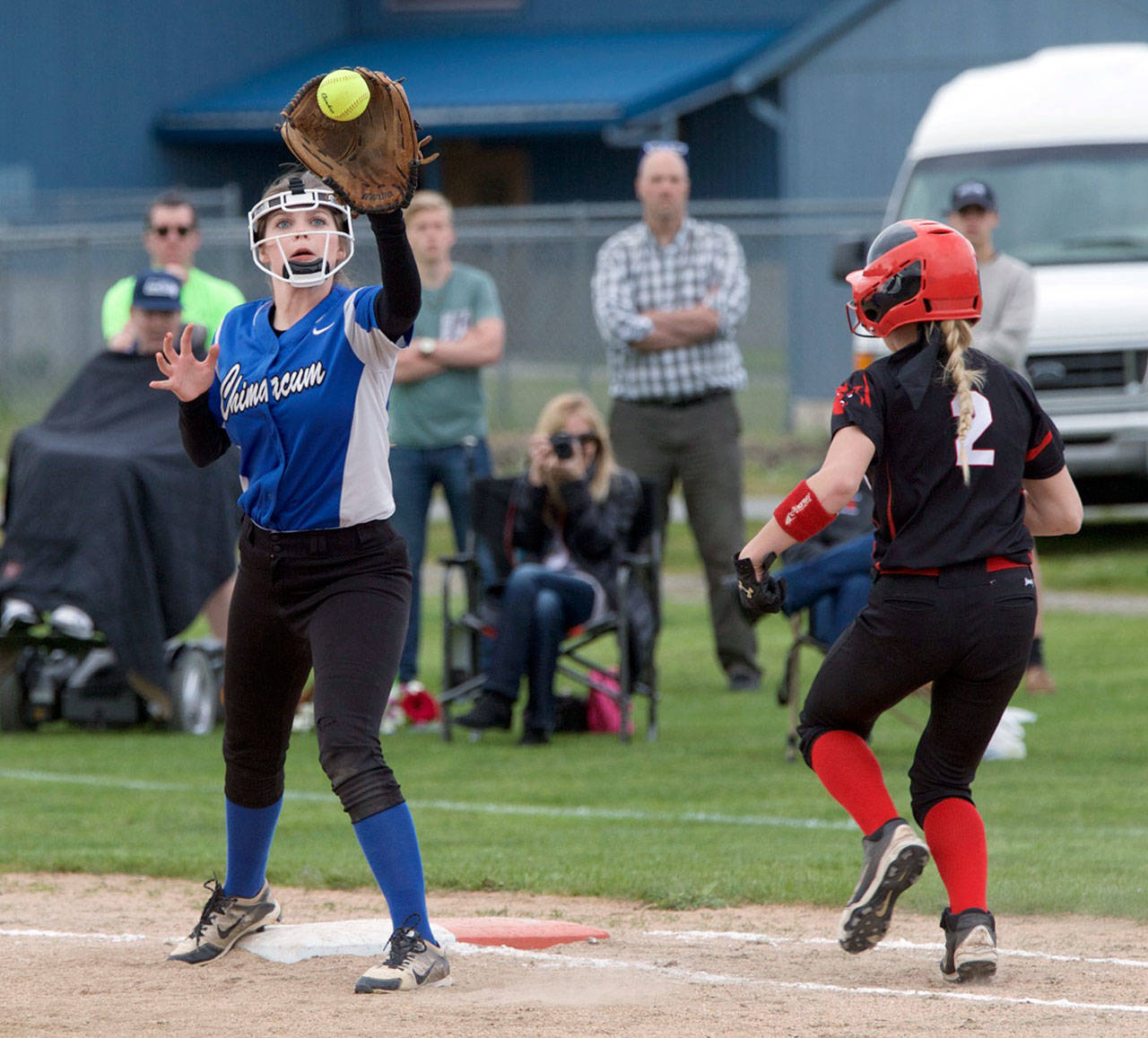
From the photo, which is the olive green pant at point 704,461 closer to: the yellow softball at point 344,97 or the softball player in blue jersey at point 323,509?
the softball player in blue jersey at point 323,509

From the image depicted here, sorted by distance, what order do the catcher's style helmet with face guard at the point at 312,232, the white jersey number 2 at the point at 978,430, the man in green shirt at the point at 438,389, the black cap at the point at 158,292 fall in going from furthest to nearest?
the man in green shirt at the point at 438,389, the black cap at the point at 158,292, the catcher's style helmet with face guard at the point at 312,232, the white jersey number 2 at the point at 978,430

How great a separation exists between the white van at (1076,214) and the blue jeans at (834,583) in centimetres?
612

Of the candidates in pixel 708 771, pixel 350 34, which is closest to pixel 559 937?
pixel 708 771

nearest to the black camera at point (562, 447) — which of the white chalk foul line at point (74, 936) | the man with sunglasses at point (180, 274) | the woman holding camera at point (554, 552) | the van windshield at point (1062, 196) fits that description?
the woman holding camera at point (554, 552)

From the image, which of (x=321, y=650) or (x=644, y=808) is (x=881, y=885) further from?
(x=644, y=808)

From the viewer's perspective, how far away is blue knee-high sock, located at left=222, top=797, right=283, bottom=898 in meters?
5.47

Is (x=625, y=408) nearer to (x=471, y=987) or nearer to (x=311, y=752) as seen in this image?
(x=311, y=752)

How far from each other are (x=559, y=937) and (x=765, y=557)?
1.40 metres

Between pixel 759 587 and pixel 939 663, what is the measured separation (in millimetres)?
499

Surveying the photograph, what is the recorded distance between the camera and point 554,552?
9.50 metres

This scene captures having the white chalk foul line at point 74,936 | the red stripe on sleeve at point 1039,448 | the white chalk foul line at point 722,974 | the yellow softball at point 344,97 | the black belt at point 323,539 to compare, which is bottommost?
the white chalk foul line at point 74,936

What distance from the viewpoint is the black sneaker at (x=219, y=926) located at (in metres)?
5.46

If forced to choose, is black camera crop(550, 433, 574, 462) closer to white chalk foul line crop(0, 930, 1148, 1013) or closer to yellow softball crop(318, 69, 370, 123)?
white chalk foul line crop(0, 930, 1148, 1013)

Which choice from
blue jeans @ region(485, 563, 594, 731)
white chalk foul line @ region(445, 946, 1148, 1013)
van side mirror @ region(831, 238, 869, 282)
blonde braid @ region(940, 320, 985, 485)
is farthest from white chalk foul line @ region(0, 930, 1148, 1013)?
van side mirror @ region(831, 238, 869, 282)
